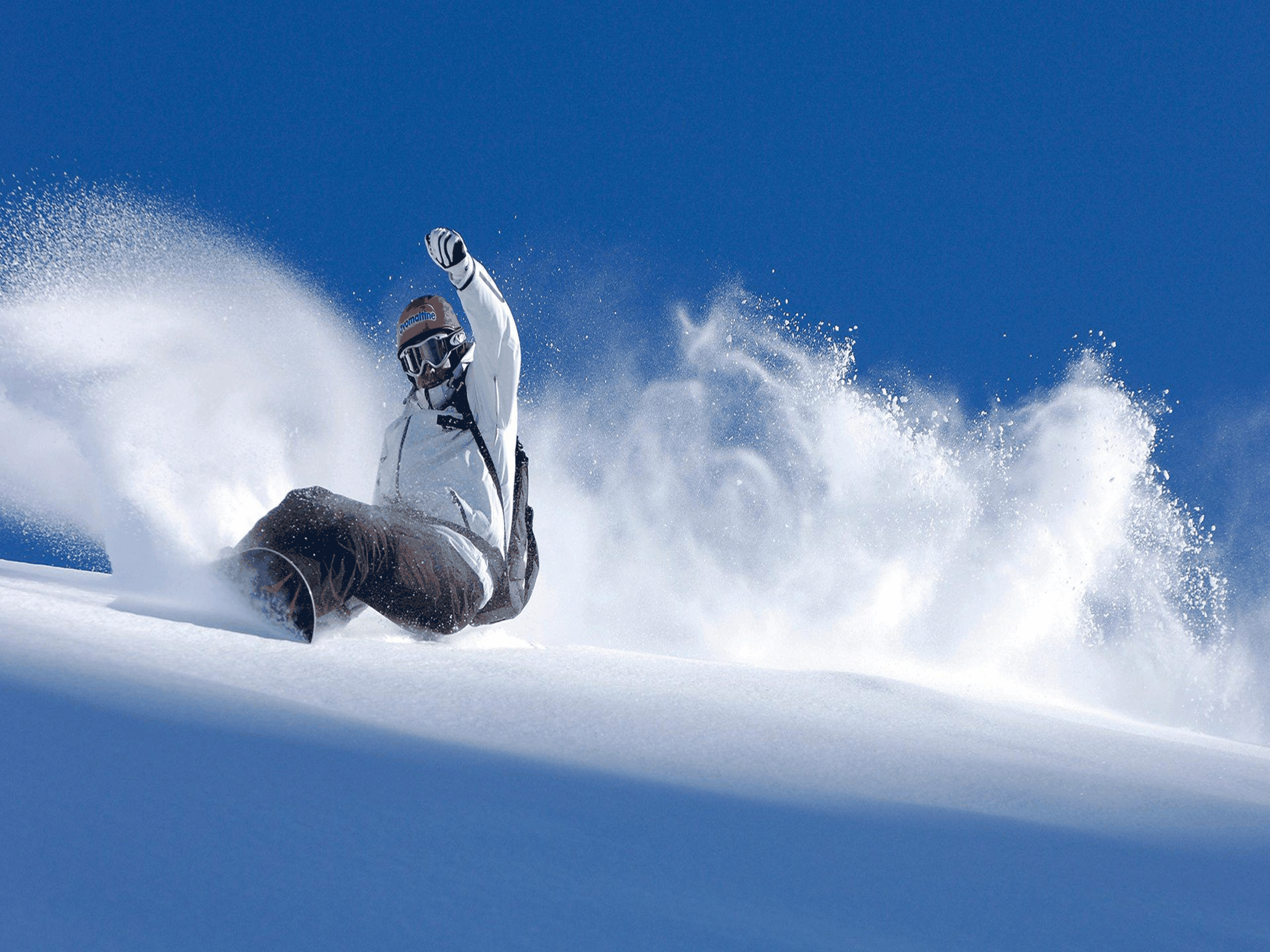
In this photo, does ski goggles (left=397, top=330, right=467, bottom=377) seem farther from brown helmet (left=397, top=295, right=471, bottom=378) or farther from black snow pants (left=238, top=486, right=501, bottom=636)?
black snow pants (left=238, top=486, right=501, bottom=636)

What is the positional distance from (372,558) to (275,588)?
0.42 metres

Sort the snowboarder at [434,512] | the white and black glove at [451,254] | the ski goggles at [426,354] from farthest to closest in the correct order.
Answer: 1. the ski goggles at [426,354]
2. the white and black glove at [451,254]
3. the snowboarder at [434,512]

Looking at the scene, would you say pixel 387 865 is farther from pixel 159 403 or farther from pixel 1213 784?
pixel 159 403

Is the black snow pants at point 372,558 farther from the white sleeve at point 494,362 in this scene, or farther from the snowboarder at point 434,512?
the white sleeve at point 494,362

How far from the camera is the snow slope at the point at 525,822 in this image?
1.13 m

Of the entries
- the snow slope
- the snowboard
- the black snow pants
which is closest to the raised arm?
the black snow pants

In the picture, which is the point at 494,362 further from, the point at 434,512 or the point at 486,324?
the point at 434,512

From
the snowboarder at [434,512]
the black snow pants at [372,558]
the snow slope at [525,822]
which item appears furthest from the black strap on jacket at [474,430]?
the snow slope at [525,822]

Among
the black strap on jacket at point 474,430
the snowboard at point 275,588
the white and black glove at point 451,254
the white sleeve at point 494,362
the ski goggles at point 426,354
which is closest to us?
the snowboard at point 275,588

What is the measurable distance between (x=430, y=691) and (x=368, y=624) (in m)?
1.64

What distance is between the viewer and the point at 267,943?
1.02 m

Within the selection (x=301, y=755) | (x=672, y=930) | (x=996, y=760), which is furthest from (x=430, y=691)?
(x=996, y=760)

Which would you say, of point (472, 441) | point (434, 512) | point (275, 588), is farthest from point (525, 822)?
point (472, 441)

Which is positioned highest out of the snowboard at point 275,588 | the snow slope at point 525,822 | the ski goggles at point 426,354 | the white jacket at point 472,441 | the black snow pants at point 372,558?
the ski goggles at point 426,354
